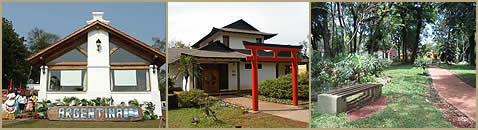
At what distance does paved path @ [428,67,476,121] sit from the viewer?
4422 millimetres

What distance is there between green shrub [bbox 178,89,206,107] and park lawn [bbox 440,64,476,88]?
5.41m

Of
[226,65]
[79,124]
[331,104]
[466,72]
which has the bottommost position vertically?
[79,124]

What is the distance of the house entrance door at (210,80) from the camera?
9742 mm

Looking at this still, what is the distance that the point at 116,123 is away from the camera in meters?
5.52

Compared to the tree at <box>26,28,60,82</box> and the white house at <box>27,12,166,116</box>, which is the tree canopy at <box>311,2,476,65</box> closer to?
the white house at <box>27,12,166,116</box>

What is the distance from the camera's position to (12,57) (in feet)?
31.0

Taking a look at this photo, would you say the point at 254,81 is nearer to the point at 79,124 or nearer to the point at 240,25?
the point at 79,124

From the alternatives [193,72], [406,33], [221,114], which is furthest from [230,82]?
[406,33]

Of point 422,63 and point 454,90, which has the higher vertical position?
→ point 422,63

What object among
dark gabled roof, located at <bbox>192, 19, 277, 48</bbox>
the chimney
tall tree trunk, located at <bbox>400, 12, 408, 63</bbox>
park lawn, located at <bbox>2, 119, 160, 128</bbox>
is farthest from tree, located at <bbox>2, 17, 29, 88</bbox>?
tall tree trunk, located at <bbox>400, 12, 408, 63</bbox>

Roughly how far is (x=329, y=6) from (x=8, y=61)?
36.0ft

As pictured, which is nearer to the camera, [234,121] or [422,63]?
[422,63]

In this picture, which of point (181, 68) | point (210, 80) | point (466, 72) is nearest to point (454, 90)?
point (466, 72)

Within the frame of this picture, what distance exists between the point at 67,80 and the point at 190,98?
9.90 feet
